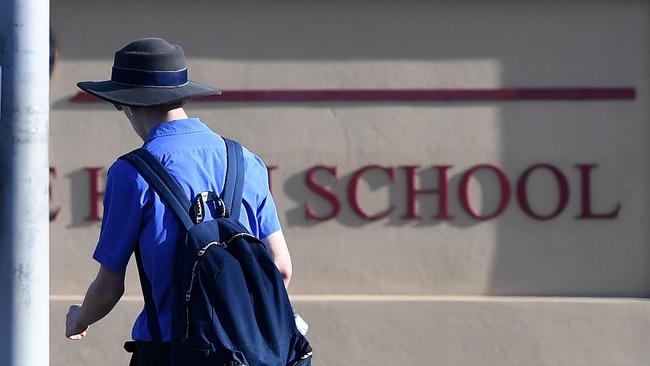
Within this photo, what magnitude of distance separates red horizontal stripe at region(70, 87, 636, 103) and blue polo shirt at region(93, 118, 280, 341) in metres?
3.42

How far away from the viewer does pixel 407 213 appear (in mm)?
6781

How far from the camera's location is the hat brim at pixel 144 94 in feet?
10.9

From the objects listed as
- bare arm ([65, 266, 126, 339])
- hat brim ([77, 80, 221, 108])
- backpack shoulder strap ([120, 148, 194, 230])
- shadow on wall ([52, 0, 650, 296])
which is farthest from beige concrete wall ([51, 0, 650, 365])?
backpack shoulder strap ([120, 148, 194, 230])

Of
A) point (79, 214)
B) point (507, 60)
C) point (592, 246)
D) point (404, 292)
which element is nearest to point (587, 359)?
point (592, 246)

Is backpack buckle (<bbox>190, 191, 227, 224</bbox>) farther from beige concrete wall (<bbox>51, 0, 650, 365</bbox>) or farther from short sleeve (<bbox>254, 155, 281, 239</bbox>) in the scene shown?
beige concrete wall (<bbox>51, 0, 650, 365</bbox>)

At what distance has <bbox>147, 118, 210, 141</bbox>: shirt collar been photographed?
334 cm

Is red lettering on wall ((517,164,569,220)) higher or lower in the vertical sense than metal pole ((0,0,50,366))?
lower

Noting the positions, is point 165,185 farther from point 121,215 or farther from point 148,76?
point 148,76

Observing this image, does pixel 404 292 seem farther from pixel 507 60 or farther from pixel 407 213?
pixel 507 60

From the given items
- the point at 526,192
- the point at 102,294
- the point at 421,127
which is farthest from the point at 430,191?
the point at 102,294

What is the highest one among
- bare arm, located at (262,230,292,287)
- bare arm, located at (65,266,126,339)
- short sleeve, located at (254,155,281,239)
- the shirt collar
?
the shirt collar

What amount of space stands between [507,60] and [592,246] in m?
1.14

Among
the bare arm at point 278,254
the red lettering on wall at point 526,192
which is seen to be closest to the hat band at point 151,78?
the bare arm at point 278,254

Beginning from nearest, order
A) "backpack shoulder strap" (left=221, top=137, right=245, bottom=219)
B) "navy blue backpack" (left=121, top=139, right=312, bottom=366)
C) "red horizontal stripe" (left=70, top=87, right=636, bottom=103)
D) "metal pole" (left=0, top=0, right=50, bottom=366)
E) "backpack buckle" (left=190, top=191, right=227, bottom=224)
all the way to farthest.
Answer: "navy blue backpack" (left=121, top=139, right=312, bottom=366), "backpack buckle" (left=190, top=191, right=227, bottom=224), "backpack shoulder strap" (left=221, top=137, right=245, bottom=219), "metal pole" (left=0, top=0, right=50, bottom=366), "red horizontal stripe" (left=70, top=87, right=636, bottom=103)
